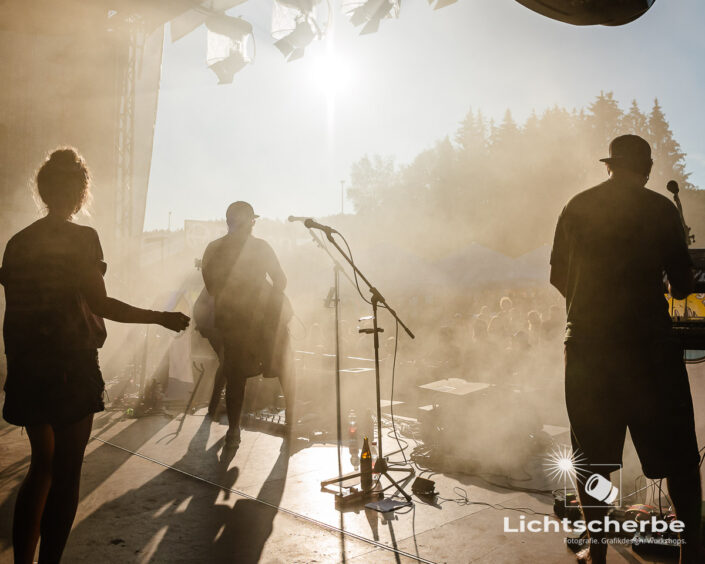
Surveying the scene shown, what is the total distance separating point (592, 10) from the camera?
280cm

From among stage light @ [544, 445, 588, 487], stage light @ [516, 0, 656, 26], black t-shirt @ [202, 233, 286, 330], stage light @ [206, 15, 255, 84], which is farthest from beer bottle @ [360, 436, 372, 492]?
stage light @ [206, 15, 255, 84]

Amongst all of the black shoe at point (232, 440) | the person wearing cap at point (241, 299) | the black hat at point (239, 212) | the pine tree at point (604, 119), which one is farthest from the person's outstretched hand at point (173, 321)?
the pine tree at point (604, 119)

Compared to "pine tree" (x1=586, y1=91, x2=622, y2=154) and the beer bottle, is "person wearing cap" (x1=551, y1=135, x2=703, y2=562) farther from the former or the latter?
"pine tree" (x1=586, y1=91, x2=622, y2=154)

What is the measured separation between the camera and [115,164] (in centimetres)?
1085

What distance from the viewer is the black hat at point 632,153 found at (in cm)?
228

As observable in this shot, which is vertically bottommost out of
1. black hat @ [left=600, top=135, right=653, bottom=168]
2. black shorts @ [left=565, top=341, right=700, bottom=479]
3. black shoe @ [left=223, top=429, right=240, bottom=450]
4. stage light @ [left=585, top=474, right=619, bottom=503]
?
black shoe @ [left=223, top=429, right=240, bottom=450]

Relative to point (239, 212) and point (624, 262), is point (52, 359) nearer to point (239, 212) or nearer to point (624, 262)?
point (624, 262)

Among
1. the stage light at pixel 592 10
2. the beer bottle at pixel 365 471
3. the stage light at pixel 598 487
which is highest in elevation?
the stage light at pixel 592 10

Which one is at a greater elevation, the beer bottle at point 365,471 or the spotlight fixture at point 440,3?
the spotlight fixture at point 440,3

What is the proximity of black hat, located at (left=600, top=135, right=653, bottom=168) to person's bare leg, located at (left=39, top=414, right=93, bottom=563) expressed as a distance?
106 inches

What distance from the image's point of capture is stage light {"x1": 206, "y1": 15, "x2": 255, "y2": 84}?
8805 millimetres

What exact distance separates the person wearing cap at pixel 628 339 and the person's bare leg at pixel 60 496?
225cm

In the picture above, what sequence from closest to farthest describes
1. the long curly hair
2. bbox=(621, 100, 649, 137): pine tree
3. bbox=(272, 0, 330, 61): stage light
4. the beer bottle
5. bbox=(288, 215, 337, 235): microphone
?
the long curly hair
the beer bottle
bbox=(288, 215, 337, 235): microphone
bbox=(272, 0, 330, 61): stage light
bbox=(621, 100, 649, 137): pine tree

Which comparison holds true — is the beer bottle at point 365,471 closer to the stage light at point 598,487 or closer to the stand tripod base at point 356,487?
the stand tripod base at point 356,487
